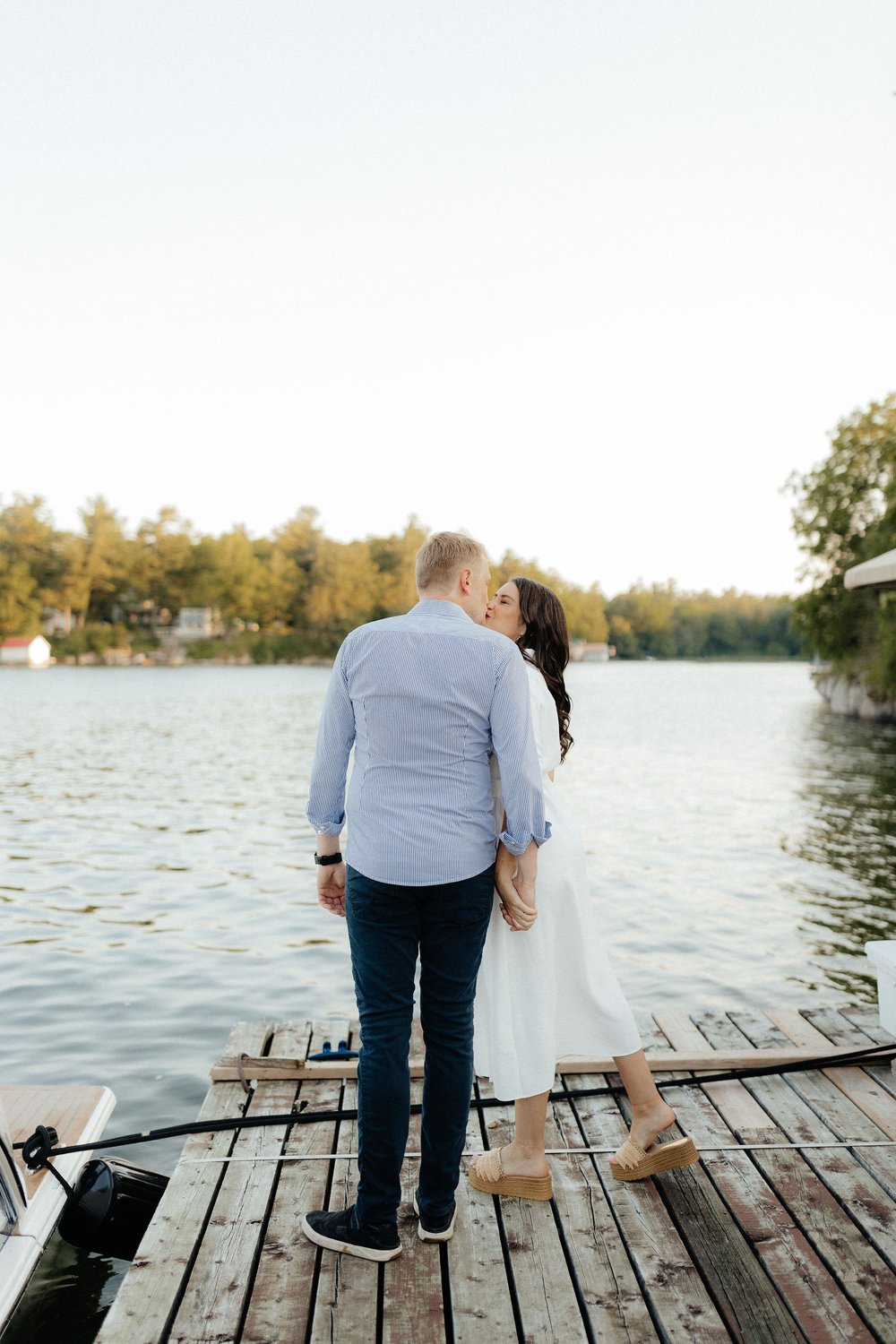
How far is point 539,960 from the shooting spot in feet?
11.0

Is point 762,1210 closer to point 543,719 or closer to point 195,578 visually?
point 543,719

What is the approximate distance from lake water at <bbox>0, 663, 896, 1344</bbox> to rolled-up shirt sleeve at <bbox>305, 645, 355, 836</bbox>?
2.08m

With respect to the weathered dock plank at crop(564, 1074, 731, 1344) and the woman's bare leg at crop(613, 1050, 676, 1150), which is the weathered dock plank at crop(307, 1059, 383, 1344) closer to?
the weathered dock plank at crop(564, 1074, 731, 1344)

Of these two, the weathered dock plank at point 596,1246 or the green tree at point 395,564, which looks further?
the green tree at point 395,564

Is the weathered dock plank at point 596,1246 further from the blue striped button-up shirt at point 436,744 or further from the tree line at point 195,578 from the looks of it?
the tree line at point 195,578

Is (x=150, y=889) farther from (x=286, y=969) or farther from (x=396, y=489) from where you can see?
(x=396, y=489)

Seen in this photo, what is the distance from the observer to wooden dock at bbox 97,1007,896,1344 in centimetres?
280

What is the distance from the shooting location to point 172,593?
13262 cm

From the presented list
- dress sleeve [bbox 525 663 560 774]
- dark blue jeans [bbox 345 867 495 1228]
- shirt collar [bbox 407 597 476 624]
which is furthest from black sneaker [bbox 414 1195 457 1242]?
shirt collar [bbox 407 597 476 624]

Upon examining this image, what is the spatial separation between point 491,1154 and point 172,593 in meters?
133

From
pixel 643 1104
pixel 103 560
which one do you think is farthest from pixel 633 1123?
pixel 103 560

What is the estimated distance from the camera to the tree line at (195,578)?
124 metres

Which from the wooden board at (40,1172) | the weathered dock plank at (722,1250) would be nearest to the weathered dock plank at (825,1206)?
the weathered dock plank at (722,1250)

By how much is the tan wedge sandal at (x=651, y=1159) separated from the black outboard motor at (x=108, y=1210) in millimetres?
1612
